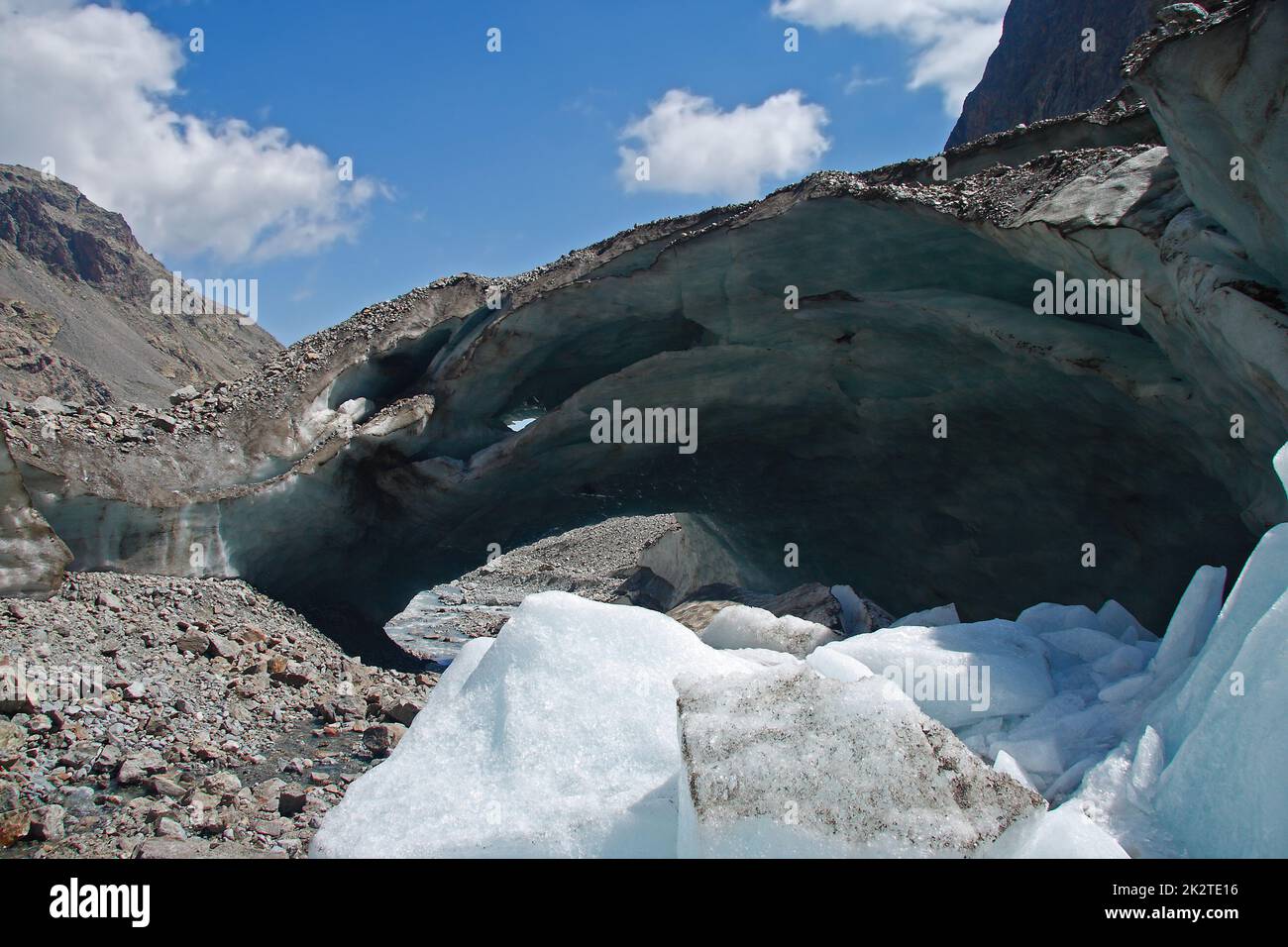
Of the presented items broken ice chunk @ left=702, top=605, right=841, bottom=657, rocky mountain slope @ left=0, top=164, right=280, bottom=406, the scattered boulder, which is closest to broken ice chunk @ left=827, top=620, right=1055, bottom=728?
broken ice chunk @ left=702, top=605, right=841, bottom=657

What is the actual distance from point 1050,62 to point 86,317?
52132mm

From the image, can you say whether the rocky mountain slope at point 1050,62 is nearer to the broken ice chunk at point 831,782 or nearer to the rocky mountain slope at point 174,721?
the rocky mountain slope at point 174,721

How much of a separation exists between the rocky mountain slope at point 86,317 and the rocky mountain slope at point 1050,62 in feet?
107

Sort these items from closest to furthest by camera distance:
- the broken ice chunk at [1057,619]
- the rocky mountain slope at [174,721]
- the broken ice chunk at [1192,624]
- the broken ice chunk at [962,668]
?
the rocky mountain slope at [174,721] → the broken ice chunk at [1192,624] → the broken ice chunk at [962,668] → the broken ice chunk at [1057,619]

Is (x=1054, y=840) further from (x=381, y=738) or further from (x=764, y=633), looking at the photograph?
(x=381, y=738)

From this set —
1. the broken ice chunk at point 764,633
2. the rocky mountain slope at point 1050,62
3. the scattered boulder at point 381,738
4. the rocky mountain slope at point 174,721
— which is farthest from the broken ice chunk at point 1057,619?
the rocky mountain slope at point 1050,62

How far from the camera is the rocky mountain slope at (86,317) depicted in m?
43.3

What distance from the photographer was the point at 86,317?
5303 cm

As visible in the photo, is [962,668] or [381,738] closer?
[962,668]

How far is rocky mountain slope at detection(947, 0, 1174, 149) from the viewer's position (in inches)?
860

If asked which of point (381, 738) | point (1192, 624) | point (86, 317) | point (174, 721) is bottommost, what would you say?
point (381, 738)

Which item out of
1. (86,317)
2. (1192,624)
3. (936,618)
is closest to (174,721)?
(936,618)

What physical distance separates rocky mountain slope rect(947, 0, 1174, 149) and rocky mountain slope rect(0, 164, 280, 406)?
1280 inches

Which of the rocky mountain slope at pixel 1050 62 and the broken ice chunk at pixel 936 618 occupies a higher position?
the rocky mountain slope at pixel 1050 62
